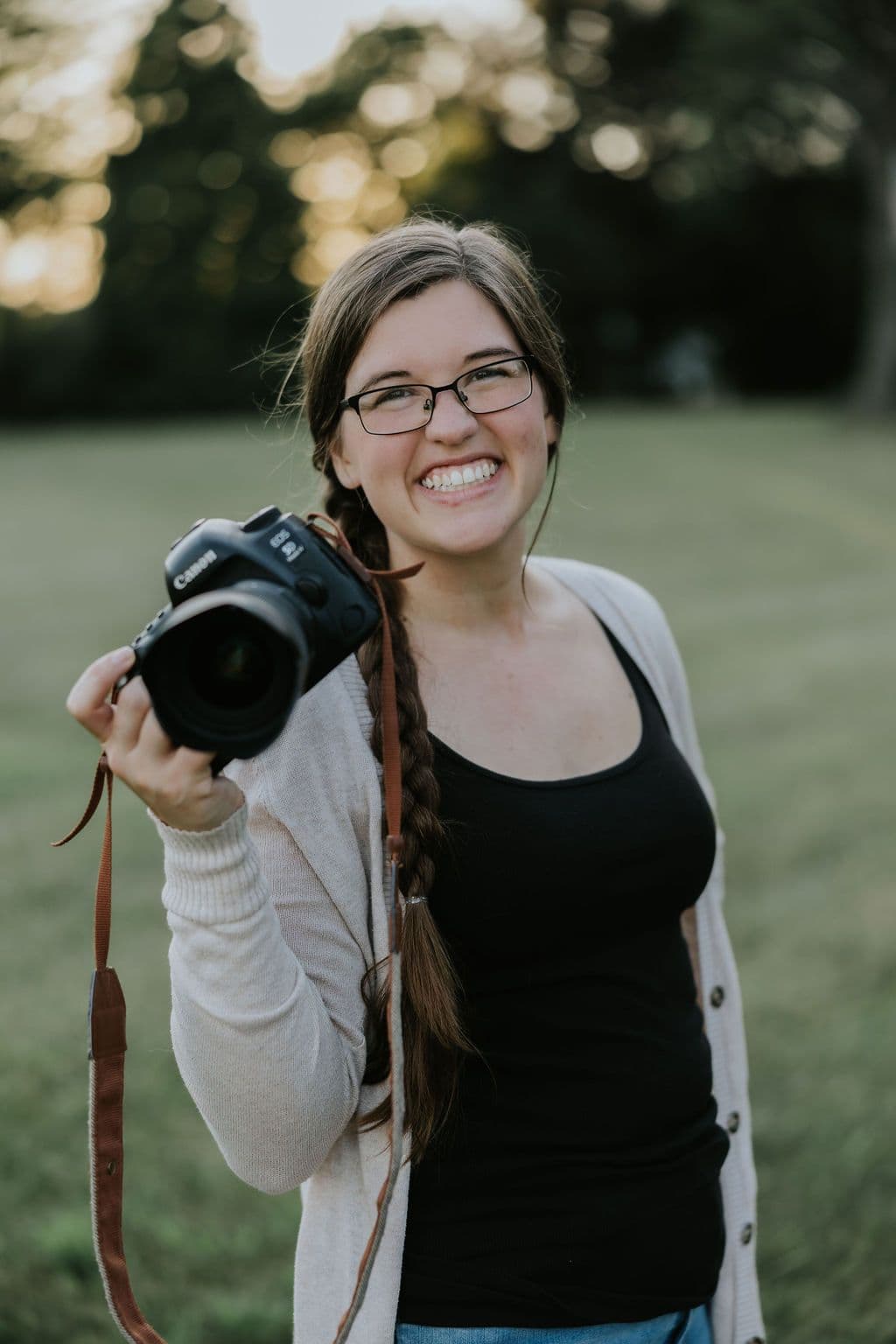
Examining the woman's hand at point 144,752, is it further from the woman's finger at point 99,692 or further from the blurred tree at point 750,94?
the blurred tree at point 750,94

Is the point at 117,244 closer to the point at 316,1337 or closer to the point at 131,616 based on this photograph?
the point at 131,616

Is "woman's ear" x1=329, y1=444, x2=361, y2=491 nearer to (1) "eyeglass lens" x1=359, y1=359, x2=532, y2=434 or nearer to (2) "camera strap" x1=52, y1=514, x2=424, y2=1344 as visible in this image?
(1) "eyeglass lens" x1=359, y1=359, x2=532, y2=434

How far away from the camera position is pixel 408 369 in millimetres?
1632

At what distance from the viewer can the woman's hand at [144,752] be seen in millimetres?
1218

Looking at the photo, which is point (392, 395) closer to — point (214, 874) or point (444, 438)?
point (444, 438)

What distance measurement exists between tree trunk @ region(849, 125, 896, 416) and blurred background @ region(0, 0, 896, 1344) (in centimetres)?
5

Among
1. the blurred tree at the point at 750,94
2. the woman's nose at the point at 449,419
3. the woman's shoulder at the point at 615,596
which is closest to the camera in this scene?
the woman's nose at the point at 449,419

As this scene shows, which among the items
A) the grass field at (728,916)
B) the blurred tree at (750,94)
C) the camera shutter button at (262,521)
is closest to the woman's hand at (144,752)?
the camera shutter button at (262,521)

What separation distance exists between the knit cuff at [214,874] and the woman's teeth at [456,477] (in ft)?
1.79

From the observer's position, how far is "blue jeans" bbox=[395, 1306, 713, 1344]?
1.42m

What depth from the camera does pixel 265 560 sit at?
1.27 m

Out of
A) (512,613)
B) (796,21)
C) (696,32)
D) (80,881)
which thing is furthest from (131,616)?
(696,32)

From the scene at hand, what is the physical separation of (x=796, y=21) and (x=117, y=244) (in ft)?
41.1

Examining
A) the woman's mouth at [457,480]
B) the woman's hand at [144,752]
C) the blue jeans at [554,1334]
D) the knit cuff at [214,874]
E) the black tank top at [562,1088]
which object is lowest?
the blue jeans at [554,1334]
